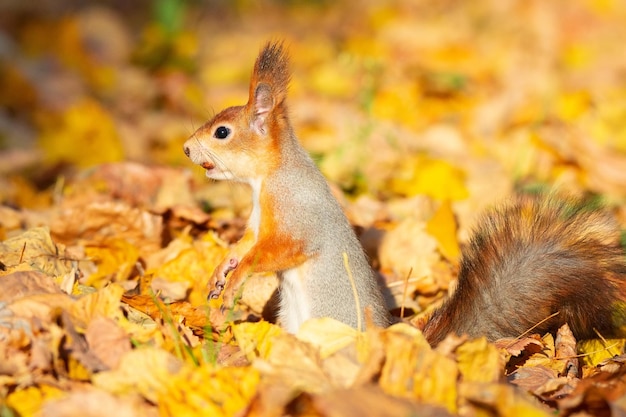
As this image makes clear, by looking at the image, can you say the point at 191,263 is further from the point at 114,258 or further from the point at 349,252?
the point at 349,252

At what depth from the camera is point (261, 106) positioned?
8.34 ft

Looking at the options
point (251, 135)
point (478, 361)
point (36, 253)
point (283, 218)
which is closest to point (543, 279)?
point (478, 361)

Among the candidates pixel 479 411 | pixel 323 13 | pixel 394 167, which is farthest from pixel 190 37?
pixel 479 411

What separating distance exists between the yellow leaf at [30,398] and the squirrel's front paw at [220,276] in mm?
710

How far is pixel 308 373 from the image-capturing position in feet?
5.66

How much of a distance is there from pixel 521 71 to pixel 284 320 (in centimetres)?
404

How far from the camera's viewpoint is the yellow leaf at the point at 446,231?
299 cm

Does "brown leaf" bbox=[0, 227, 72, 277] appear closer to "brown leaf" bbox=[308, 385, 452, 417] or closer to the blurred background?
the blurred background

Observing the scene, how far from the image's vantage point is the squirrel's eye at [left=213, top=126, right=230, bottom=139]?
8.49 feet

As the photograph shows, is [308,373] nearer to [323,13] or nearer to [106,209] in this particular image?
[106,209]

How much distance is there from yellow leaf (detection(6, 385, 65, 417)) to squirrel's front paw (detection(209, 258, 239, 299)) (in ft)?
2.33

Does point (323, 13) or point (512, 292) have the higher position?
point (323, 13)

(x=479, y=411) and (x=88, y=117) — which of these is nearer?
(x=479, y=411)

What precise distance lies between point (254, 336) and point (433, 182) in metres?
2.02
